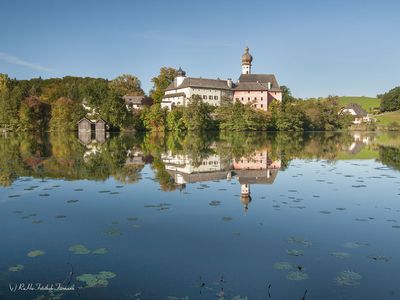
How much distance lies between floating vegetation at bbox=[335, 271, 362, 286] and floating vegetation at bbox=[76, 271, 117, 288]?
163 inches

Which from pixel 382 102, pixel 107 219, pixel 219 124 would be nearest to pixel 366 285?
pixel 107 219

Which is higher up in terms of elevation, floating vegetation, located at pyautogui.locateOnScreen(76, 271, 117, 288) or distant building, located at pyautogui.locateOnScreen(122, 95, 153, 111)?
distant building, located at pyautogui.locateOnScreen(122, 95, 153, 111)

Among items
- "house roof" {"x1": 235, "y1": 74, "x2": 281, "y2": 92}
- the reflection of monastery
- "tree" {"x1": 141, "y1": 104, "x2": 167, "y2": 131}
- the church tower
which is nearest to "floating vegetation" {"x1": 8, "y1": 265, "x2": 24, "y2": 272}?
the reflection of monastery

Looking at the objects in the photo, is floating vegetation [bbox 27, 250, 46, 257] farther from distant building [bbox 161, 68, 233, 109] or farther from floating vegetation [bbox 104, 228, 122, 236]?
distant building [bbox 161, 68, 233, 109]

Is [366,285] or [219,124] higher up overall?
Result: [219,124]

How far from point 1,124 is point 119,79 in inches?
1575

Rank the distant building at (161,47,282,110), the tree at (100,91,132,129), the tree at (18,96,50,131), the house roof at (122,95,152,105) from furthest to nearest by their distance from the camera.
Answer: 1. the house roof at (122,95,152,105)
2. the distant building at (161,47,282,110)
3. the tree at (18,96,50,131)
4. the tree at (100,91,132,129)

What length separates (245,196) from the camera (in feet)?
46.1

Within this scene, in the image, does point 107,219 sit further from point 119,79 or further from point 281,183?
point 119,79

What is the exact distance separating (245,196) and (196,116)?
54691mm

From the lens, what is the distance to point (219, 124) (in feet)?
240

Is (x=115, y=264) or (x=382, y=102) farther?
(x=382, y=102)

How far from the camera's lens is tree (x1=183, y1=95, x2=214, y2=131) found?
6838 cm

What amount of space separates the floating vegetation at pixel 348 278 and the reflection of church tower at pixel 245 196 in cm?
485
